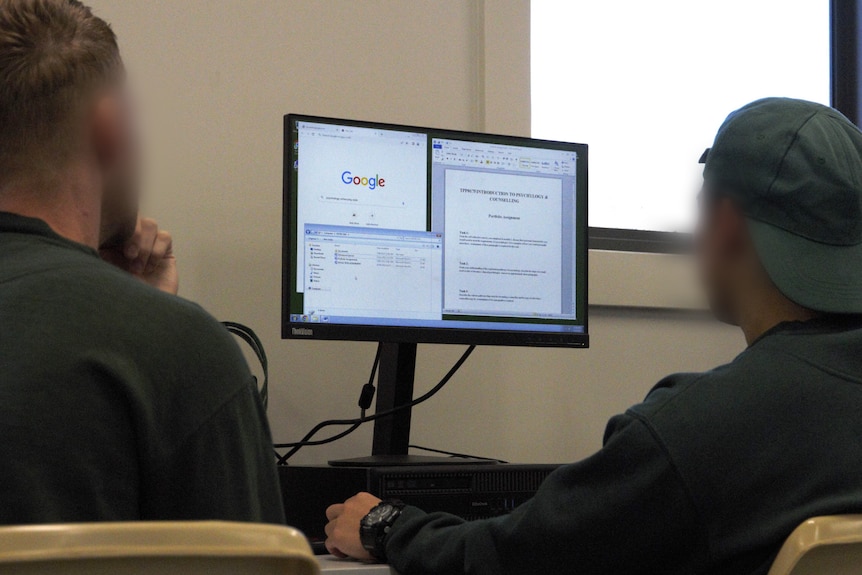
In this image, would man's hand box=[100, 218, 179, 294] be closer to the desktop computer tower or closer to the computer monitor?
the computer monitor

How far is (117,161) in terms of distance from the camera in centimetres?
99

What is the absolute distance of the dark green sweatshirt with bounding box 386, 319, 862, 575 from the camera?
3.32ft

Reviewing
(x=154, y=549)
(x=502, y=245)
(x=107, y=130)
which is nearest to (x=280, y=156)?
(x=502, y=245)

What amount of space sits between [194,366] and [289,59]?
1225mm

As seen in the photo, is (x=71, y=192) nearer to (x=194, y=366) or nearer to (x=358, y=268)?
(x=194, y=366)

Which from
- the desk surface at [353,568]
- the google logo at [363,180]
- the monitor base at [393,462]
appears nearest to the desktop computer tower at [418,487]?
the monitor base at [393,462]

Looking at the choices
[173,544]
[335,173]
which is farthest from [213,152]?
[173,544]

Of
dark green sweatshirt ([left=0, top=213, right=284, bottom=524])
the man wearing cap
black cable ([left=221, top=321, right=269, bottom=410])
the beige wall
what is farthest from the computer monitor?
dark green sweatshirt ([left=0, top=213, right=284, bottom=524])

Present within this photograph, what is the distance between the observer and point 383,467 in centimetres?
148

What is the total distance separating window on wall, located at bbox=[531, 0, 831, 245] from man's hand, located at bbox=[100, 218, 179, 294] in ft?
3.33

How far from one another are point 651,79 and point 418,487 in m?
1.35

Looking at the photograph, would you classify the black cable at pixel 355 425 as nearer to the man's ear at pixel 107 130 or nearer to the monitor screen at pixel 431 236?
the monitor screen at pixel 431 236

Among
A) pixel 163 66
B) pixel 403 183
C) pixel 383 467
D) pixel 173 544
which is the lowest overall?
pixel 383 467

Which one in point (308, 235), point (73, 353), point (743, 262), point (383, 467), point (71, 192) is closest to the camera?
point (73, 353)
